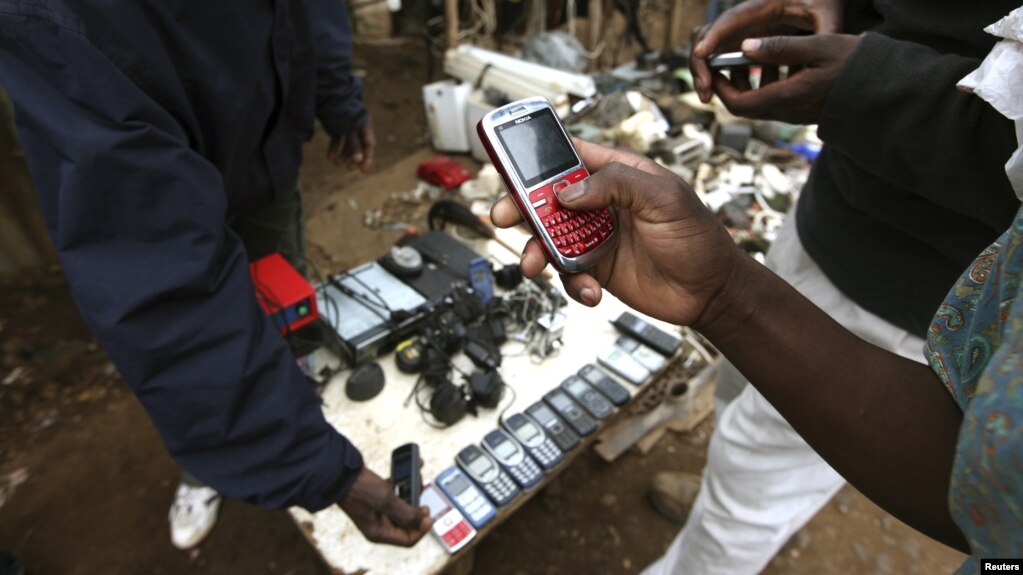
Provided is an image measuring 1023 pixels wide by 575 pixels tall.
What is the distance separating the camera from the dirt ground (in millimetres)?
1835

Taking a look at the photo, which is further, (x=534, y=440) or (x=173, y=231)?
(x=534, y=440)

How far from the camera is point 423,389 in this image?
1.48 meters

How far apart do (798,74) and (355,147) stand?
1509mm

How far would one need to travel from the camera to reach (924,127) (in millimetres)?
927

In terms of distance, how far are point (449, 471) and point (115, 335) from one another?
74cm

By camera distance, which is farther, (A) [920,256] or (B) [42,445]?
(B) [42,445]

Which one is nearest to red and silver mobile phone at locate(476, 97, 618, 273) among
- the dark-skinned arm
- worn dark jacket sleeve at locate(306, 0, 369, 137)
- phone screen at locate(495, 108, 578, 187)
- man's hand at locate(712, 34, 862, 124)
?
phone screen at locate(495, 108, 578, 187)

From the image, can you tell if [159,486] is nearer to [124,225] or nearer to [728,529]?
[124,225]

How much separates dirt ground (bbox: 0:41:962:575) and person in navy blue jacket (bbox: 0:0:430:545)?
946mm

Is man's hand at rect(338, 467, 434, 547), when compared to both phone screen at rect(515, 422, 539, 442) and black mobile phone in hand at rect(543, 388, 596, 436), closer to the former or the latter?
phone screen at rect(515, 422, 539, 442)

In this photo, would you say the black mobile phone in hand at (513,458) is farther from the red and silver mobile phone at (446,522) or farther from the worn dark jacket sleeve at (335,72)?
the worn dark jacket sleeve at (335,72)

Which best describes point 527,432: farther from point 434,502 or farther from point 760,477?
point 760,477

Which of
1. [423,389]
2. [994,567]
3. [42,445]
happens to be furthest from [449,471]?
[42,445]

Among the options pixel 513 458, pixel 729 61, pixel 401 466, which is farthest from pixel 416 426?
pixel 729 61
